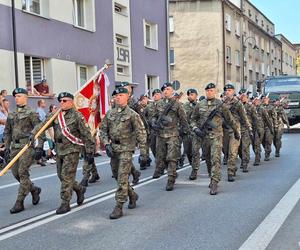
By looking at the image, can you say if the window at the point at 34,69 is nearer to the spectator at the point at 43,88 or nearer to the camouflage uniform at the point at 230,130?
the spectator at the point at 43,88

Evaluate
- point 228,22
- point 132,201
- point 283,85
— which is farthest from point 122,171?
point 228,22

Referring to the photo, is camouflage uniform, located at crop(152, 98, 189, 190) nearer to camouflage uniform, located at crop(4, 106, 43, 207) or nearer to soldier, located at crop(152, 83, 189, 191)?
soldier, located at crop(152, 83, 189, 191)

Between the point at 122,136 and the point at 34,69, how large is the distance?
11.4m

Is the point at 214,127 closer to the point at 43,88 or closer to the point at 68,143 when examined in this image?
the point at 68,143

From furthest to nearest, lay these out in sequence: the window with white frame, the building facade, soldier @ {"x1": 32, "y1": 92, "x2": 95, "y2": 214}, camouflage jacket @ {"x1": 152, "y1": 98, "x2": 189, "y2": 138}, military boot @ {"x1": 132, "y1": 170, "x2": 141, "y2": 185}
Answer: the window with white frame
the building facade
military boot @ {"x1": 132, "y1": 170, "x2": 141, "y2": 185}
camouflage jacket @ {"x1": 152, "y1": 98, "x2": 189, "y2": 138}
soldier @ {"x1": 32, "y1": 92, "x2": 95, "y2": 214}

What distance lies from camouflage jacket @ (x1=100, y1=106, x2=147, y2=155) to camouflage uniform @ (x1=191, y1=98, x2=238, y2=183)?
1.76 meters

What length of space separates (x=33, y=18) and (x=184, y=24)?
22782 millimetres

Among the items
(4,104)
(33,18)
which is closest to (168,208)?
(4,104)

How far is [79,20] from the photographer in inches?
812

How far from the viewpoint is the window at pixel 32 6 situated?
17109 millimetres

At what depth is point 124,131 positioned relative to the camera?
710cm

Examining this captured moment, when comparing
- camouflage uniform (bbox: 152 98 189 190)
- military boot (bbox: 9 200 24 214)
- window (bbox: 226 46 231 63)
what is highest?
window (bbox: 226 46 231 63)

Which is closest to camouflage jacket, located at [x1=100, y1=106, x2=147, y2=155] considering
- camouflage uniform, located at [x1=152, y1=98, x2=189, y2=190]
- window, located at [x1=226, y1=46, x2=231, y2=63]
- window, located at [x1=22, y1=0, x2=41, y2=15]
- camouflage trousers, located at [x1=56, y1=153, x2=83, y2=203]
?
camouflage trousers, located at [x1=56, y1=153, x2=83, y2=203]

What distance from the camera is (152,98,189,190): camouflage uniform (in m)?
8.92
